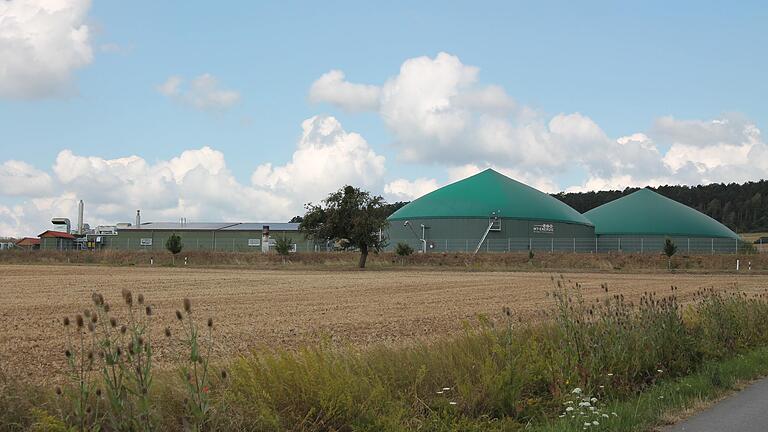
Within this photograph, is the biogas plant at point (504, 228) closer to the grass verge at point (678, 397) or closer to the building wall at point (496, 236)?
the building wall at point (496, 236)

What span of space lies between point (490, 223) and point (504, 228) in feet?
5.61

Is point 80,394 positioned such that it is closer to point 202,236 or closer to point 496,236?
point 496,236

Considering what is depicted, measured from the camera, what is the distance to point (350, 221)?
222 ft

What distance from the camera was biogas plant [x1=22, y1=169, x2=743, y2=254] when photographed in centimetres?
8988

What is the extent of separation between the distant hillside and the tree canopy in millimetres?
124147

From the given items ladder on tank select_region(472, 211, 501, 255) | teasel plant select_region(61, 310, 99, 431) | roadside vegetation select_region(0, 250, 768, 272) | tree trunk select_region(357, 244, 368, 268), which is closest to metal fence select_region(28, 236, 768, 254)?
ladder on tank select_region(472, 211, 501, 255)

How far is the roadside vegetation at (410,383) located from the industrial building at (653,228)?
84.3 meters

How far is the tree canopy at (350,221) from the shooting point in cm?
6756

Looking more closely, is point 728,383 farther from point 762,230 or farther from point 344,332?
point 762,230

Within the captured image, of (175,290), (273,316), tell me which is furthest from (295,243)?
(273,316)

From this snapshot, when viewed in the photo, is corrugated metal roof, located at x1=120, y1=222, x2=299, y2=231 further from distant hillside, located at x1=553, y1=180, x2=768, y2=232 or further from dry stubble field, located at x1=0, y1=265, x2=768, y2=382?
distant hillside, located at x1=553, y1=180, x2=768, y2=232

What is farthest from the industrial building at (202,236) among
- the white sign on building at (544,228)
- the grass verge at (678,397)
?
the grass verge at (678,397)

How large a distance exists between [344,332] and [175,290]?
1712 centimetres

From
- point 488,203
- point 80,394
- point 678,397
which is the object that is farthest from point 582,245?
point 80,394
